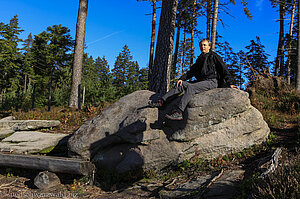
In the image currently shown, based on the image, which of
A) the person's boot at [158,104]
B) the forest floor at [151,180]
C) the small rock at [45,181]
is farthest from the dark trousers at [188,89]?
the small rock at [45,181]

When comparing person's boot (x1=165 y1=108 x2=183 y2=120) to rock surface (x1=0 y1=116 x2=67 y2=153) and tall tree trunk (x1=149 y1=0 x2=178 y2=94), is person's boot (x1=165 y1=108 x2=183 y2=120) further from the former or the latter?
rock surface (x1=0 y1=116 x2=67 y2=153)

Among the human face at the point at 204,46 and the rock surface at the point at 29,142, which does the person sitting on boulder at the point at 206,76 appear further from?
the rock surface at the point at 29,142

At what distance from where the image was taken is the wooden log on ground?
5.11 metres

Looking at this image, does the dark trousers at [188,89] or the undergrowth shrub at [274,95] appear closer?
the dark trousers at [188,89]

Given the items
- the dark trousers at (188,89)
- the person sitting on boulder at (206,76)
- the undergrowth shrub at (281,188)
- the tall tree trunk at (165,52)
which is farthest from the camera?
the tall tree trunk at (165,52)

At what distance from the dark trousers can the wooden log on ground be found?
8.94 feet

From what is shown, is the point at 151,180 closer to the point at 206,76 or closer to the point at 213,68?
the point at 206,76

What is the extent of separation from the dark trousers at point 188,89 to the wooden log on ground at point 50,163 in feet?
8.94

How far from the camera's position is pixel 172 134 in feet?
17.3

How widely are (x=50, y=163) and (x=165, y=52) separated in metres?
5.62

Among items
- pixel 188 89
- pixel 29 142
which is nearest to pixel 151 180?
pixel 188 89

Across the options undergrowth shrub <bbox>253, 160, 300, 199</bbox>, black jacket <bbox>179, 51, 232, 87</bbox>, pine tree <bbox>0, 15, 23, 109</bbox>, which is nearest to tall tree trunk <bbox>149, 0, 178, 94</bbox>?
black jacket <bbox>179, 51, 232, 87</bbox>

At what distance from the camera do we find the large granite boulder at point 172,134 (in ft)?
17.1

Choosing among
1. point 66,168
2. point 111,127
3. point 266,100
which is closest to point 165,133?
point 111,127
